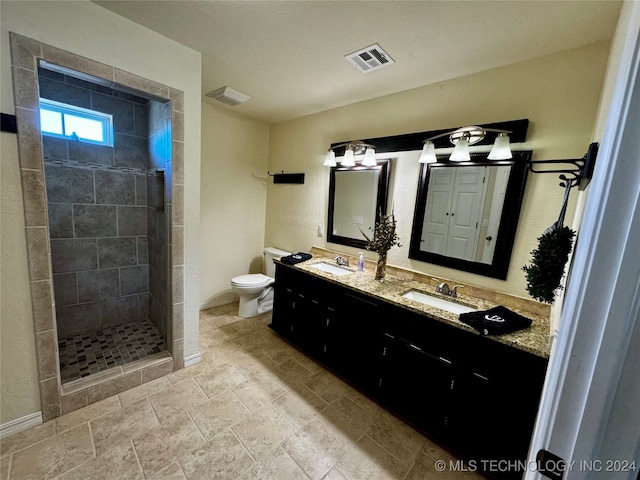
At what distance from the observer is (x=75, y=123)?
7.31 feet

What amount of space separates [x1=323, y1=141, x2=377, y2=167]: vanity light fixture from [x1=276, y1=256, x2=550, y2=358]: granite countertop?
1.02 metres

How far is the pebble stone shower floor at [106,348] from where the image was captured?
2.00m

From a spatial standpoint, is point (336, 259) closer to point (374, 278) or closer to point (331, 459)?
point (374, 278)

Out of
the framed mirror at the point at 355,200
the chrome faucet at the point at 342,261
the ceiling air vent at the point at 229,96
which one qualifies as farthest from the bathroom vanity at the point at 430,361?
the ceiling air vent at the point at 229,96

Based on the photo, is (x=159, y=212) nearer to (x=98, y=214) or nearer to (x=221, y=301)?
(x=98, y=214)

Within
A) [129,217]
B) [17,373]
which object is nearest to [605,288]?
[17,373]

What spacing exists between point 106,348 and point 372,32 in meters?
3.23

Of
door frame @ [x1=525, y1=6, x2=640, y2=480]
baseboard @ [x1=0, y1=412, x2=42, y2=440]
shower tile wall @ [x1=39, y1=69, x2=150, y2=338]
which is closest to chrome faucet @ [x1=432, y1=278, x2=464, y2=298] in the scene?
door frame @ [x1=525, y1=6, x2=640, y2=480]

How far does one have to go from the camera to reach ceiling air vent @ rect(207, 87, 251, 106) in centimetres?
241

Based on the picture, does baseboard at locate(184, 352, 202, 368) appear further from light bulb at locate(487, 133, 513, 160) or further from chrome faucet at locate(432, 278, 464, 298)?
light bulb at locate(487, 133, 513, 160)

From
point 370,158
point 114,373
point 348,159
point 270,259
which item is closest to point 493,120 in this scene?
point 370,158

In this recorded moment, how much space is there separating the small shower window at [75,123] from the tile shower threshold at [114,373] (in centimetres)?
196

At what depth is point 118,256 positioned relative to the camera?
2.57 m

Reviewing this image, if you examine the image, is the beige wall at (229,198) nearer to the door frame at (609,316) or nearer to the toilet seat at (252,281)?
the toilet seat at (252,281)
